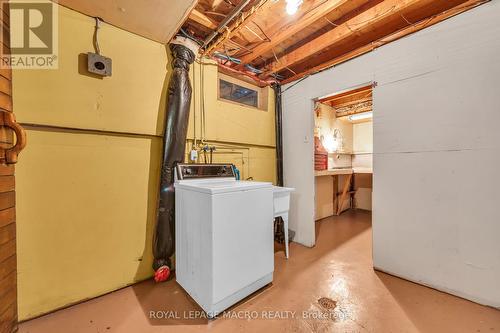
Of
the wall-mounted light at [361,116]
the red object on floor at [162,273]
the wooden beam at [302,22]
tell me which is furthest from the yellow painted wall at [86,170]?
the wall-mounted light at [361,116]

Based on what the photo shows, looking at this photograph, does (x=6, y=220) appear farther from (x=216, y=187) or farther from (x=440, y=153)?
(x=440, y=153)

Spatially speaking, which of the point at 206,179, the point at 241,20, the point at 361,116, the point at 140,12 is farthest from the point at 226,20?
the point at 361,116

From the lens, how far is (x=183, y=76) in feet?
6.20

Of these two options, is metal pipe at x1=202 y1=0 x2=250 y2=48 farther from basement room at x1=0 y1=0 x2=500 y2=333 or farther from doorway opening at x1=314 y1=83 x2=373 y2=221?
doorway opening at x1=314 y1=83 x2=373 y2=221

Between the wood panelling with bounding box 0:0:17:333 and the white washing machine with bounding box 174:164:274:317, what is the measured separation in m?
1.03

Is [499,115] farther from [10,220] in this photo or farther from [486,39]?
[10,220]

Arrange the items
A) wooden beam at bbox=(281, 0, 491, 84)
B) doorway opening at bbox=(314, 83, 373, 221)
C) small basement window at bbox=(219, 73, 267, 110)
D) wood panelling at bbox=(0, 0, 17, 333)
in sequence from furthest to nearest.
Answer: doorway opening at bbox=(314, 83, 373, 221) < small basement window at bbox=(219, 73, 267, 110) < wooden beam at bbox=(281, 0, 491, 84) < wood panelling at bbox=(0, 0, 17, 333)

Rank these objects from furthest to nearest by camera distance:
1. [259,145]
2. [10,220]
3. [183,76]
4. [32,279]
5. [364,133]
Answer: [364,133], [259,145], [183,76], [32,279], [10,220]

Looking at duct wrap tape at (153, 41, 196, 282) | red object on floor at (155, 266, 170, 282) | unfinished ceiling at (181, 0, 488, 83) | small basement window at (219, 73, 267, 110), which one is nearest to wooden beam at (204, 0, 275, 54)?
unfinished ceiling at (181, 0, 488, 83)

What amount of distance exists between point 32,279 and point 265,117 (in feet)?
9.32

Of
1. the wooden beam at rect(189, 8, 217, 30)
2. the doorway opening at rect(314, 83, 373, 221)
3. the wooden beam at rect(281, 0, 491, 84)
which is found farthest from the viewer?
the doorway opening at rect(314, 83, 373, 221)

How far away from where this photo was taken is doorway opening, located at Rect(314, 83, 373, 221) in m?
3.80

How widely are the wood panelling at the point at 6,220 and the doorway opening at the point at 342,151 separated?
11.7 feet

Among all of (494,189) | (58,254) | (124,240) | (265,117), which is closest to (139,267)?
(124,240)
